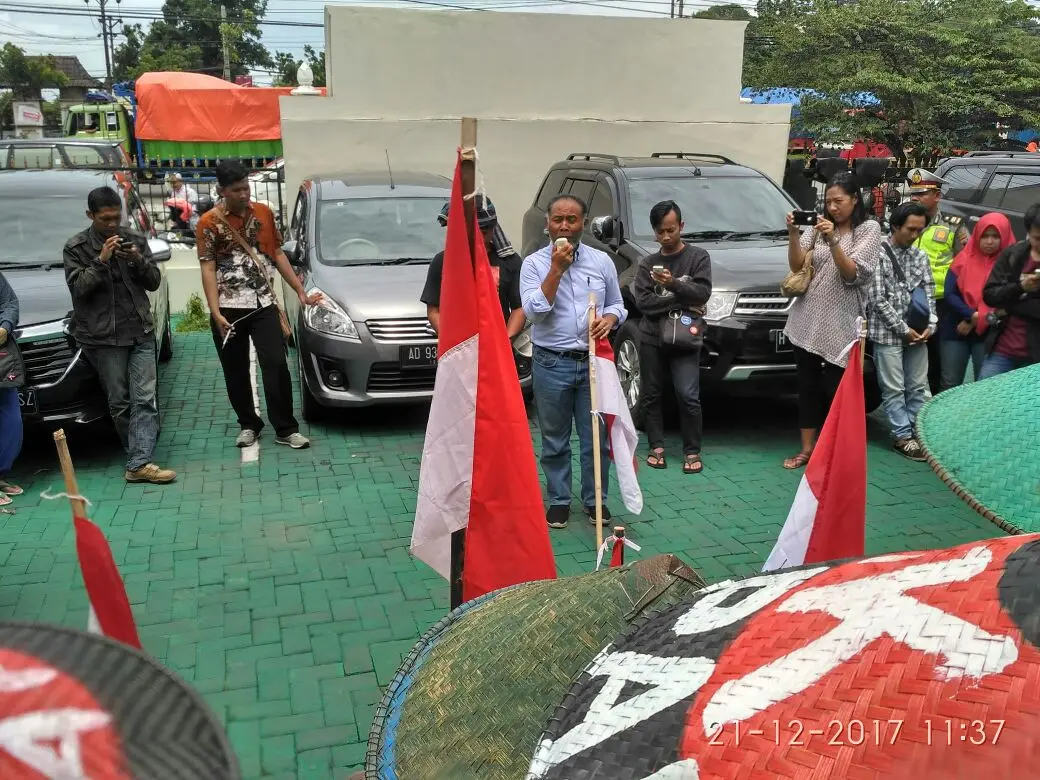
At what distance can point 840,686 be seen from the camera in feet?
3.87

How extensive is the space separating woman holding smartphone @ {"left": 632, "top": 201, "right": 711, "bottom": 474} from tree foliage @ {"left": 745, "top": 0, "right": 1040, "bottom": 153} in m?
16.7

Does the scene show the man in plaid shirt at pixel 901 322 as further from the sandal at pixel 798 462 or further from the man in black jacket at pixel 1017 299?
the sandal at pixel 798 462

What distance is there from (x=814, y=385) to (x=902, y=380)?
0.72 metres

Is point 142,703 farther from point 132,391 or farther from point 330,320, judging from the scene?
point 330,320

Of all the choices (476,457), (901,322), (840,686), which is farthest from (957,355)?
(840,686)

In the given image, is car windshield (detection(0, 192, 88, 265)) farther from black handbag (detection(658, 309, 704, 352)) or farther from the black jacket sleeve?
the black jacket sleeve

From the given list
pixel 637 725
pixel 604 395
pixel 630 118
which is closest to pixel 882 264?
pixel 604 395

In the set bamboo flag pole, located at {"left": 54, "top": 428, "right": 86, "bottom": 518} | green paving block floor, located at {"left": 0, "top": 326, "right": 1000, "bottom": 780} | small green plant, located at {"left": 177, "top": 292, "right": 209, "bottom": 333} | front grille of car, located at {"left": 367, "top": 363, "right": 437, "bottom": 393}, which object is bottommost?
green paving block floor, located at {"left": 0, "top": 326, "right": 1000, "bottom": 780}

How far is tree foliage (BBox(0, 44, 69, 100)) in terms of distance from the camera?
167 ft

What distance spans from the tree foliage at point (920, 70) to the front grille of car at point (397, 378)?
17.1 meters

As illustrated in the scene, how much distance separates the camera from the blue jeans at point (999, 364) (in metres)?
5.71

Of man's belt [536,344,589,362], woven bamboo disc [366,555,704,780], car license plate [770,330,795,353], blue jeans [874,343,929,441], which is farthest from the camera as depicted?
car license plate [770,330,795,353]

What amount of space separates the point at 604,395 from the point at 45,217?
204 inches
